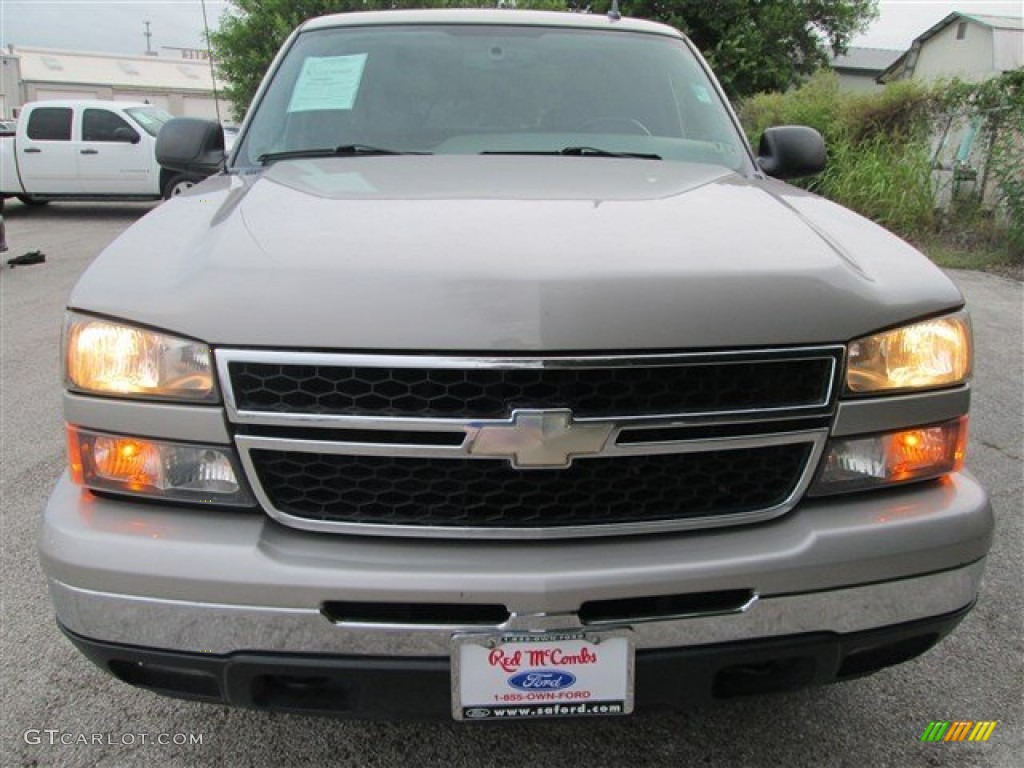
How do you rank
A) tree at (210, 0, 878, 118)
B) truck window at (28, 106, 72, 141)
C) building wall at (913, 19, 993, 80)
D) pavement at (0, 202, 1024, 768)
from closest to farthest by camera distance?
pavement at (0, 202, 1024, 768), truck window at (28, 106, 72, 141), tree at (210, 0, 878, 118), building wall at (913, 19, 993, 80)

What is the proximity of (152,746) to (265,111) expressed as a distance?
6.60ft

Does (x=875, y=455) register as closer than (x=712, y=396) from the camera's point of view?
No

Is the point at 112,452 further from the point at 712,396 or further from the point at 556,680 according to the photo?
the point at 712,396

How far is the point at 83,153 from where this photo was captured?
44.4 ft

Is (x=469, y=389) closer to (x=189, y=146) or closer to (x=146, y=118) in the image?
(x=189, y=146)

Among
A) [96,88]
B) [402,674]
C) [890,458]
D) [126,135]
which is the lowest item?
[402,674]

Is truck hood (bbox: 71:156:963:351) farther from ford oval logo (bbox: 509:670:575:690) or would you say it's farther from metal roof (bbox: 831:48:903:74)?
metal roof (bbox: 831:48:903:74)

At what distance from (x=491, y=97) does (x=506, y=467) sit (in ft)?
5.69

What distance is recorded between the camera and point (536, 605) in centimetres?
153

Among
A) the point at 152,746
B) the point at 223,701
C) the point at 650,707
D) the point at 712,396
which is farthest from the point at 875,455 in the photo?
the point at 152,746

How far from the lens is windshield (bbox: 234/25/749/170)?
273 centimetres

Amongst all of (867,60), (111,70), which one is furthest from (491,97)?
(111,70)

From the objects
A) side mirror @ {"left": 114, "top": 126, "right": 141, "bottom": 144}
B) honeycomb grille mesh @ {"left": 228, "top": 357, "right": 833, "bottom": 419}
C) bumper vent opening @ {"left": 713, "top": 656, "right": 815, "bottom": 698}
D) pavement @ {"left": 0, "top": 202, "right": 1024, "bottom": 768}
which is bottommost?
pavement @ {"left": 0, "top": 202, "right": 1024, "bottom": 768}

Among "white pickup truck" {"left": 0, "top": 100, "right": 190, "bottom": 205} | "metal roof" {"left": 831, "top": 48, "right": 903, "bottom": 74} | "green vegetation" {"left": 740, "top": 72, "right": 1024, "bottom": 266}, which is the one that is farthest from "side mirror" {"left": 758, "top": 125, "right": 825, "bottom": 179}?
"metal roof" {"left": 831, "top": 48, "right": 903, "bottom": 74}
